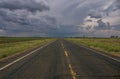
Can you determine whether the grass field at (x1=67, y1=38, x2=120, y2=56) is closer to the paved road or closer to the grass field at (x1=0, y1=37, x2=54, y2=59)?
the paved road

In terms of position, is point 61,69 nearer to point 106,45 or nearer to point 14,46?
point 106,45

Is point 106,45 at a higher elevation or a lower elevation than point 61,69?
lower

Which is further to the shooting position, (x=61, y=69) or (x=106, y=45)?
(x=106, y=45)

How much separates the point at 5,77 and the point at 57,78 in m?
2.50

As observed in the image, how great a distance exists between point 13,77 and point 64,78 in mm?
2452

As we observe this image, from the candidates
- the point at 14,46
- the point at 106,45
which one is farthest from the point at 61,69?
the point at 14,46

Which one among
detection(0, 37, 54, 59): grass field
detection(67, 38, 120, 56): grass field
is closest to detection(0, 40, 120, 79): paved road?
detection(0, 37, 54, 59): grass field

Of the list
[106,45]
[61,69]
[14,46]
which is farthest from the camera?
[14,46]

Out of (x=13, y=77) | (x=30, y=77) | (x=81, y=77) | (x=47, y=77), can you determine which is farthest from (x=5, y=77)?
(x=81, y=77)

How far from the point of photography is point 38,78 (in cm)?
856

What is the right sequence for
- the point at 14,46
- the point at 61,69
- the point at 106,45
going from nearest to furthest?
the point at 61,69, the point at 106,45, the point at 14,46

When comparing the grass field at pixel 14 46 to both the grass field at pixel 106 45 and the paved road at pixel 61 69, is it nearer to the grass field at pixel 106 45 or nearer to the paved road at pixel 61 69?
the paved road at pixel 61 69

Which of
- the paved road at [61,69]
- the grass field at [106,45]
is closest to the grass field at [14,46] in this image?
the paved road at [61,69]

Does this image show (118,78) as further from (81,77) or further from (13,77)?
(13,77)
